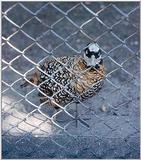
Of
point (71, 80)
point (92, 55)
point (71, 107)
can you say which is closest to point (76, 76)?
point (71, 80)

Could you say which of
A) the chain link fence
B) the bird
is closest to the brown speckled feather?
the bird

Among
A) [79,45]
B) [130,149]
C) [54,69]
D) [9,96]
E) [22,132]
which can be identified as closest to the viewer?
[130,149]

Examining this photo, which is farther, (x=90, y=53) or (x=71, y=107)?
(x=71, y=107)

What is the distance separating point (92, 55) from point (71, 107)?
609 millimetres

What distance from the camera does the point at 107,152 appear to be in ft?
9.68

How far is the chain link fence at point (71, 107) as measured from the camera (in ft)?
8.80

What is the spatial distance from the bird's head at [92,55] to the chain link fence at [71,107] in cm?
12

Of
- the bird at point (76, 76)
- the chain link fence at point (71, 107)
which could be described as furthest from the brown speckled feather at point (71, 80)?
the chain link fence at point (71, 107)

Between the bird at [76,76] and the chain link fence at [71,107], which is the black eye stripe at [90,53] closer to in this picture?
the bird at [76,76]

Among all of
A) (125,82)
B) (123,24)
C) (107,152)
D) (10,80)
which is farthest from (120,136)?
(123,24)

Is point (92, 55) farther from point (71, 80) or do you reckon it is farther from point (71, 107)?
point (71, 107)

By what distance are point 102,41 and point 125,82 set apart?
0.80 meters

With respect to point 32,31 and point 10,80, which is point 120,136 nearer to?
point 10,80

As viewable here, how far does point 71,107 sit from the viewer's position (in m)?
3.99
